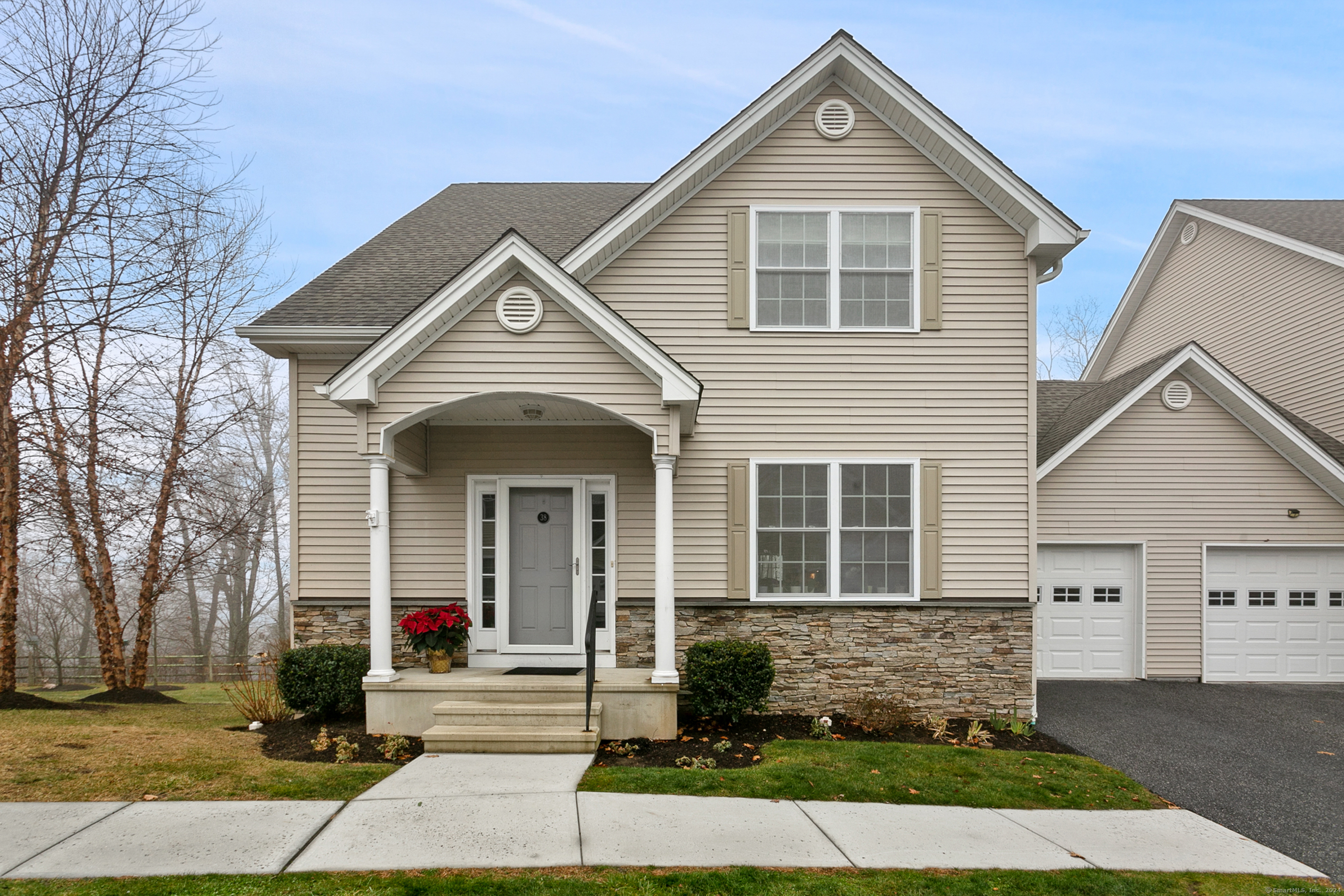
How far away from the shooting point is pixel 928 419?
8.69m

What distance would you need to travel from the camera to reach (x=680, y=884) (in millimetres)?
4234

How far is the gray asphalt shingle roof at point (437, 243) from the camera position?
8867mm

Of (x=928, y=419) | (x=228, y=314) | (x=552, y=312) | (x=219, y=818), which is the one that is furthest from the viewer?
(x=228, y=314)

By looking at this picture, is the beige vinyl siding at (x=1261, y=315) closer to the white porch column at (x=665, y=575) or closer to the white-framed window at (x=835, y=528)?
the white-framed window at (x=835, y=528)

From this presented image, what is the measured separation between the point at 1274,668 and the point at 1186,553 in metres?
2.03

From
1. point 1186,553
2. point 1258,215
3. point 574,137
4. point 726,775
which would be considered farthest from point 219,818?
point 574,137

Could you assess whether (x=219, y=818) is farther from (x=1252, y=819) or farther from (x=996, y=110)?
(x=996, y=110)

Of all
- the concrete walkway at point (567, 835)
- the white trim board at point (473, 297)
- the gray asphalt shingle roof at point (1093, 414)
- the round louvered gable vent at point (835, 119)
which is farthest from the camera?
the gray asphalt shingle roof at point (1093, 414)

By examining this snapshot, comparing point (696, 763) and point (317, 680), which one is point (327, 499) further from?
point (696, 763)

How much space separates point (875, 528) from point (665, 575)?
8.67 ft

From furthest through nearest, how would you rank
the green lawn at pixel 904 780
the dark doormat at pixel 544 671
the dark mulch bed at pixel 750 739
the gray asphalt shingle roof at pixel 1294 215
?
the gray asphalt shingle roof at pixel 1294 215
the dark doormat at pixel 544 671
the dark mulch bed at pixel 750 739
the green lawn at pixel 904 780

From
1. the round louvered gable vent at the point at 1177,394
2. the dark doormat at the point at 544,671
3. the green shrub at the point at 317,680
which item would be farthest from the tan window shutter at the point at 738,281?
the round louvered gable vent at the point at 1177,394

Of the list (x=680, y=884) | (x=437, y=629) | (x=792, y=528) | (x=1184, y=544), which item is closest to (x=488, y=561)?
(x=437, y=629)

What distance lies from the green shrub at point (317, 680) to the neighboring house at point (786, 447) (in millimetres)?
870
